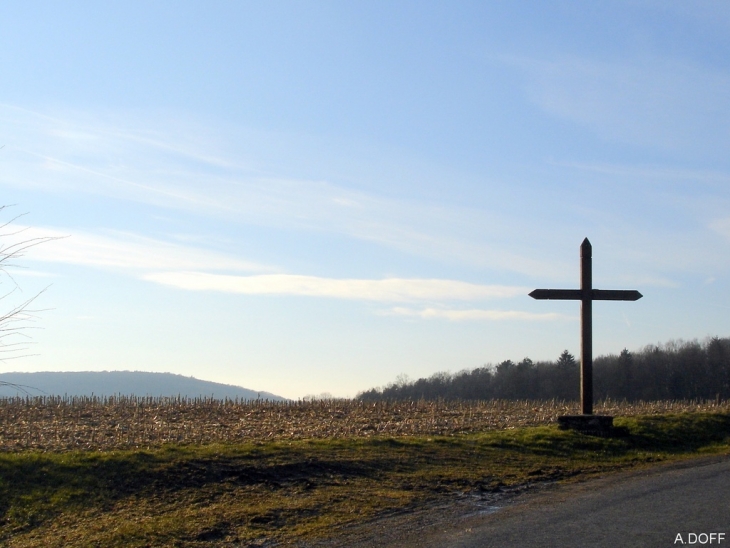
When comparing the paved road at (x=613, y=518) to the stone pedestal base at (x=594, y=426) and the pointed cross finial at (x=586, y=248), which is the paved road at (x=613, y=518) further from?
the pointed cross finial at (x=586, y=248)

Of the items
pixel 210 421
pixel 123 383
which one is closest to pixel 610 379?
pixel 210 421

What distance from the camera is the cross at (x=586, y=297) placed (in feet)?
59.2

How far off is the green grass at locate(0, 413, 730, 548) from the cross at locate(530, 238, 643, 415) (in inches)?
74.5

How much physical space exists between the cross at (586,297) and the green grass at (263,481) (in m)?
1.89

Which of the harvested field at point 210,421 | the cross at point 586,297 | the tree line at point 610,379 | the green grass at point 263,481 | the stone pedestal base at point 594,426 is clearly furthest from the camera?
the tree line at point 610,379

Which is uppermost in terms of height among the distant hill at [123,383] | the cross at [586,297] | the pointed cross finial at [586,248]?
the pointed cross finial at [586,248]

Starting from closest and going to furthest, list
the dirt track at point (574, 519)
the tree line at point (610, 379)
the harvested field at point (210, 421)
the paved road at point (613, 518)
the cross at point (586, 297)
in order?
the paved road at point (613, 518) < the dirt track at point (574, 519) < the harvested field at point (210, 421) < the cross at point (586, 297) < the tree line at point (610, 379)

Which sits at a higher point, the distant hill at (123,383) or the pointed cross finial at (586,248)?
the pointed cross finial at (586,248)

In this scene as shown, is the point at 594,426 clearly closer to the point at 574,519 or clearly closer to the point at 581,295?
the point at 581,295

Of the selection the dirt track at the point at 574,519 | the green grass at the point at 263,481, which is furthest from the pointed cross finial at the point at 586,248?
the dirt track at the point at 574,519

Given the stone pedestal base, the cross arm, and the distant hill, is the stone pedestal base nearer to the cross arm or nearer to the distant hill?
the cross arm

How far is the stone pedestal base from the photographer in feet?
55.6

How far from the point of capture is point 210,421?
76.3 ft

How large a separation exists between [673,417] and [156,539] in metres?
15.4
